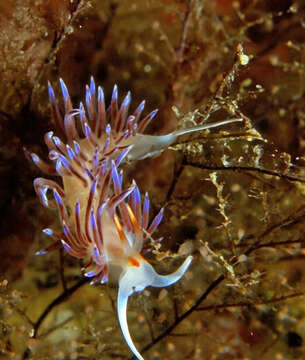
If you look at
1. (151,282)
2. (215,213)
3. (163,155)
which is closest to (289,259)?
(215,213)

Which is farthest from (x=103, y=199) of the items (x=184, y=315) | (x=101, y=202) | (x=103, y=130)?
(x=184, y=315)

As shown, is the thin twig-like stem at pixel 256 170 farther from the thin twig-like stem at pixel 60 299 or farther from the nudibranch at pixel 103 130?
the thin twig-like stem at pixel 60 299

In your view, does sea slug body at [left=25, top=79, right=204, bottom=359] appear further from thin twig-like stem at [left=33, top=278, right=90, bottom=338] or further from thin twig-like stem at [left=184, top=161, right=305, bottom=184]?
thin twig-like stem at [left=33, top=278, right=90, bottom=338]

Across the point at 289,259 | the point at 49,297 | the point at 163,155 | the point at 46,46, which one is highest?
the point at 46,46

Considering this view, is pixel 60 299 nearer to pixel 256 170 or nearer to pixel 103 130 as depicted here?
pixel 103 130

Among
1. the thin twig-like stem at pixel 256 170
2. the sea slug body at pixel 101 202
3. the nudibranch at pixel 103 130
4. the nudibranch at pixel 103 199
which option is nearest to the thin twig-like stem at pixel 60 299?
the nudibranch at pixel 103 199

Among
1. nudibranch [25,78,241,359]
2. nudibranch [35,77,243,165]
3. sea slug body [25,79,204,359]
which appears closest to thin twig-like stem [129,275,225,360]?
nudibranch [25,78,241,359]

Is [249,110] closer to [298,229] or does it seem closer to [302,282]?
[298,229]

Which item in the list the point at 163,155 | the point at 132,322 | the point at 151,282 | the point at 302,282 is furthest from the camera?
the point at 163,155
